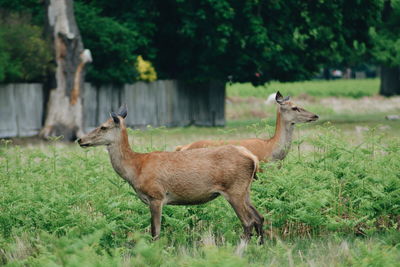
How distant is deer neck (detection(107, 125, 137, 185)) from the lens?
10594 mm

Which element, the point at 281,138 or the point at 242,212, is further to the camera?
the point at 281,138

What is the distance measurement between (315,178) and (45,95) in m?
19.9

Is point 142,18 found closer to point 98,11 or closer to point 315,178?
point 98,11

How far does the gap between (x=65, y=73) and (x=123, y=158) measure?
1895 centimetres

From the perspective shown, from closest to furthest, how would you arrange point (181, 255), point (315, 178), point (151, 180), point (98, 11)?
1. point (181, 255)
2. point (151, 180)
3. point (315, 178)
4. point (98, 11)

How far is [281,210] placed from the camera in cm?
1106

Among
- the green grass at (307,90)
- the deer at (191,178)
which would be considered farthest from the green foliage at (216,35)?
the green grass at (307,90)

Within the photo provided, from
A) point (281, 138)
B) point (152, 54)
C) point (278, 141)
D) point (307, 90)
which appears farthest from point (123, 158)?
point (307, 90)

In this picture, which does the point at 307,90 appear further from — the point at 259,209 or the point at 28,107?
the point at 259,209

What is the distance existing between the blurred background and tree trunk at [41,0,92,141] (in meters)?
0.03

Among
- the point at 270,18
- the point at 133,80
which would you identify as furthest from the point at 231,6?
the point at 133,80

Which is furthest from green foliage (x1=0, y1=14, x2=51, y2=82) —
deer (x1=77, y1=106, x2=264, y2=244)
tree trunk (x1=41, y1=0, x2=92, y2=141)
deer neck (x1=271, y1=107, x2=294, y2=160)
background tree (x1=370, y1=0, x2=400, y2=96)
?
background tree (x1=370, y1=0, x2=400, y2=96)

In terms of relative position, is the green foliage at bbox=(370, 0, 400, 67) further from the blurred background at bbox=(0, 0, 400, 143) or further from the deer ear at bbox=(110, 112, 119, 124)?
the deer ear at bbox=(110, 112, 119, 124)

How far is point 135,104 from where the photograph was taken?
3484 cm
